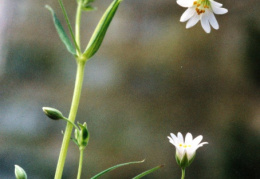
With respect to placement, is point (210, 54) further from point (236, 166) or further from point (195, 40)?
point (236, 166)

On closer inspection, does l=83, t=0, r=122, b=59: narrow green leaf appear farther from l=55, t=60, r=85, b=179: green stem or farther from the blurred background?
the blurred background

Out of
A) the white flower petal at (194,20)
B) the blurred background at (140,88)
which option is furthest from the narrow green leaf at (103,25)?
the blurred background at (140,88)

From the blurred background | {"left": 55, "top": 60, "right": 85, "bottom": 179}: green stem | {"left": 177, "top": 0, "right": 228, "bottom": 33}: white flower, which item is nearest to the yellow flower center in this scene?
{"left": 177, "top": 0, "right": 228, "bottom": 33}: white flower

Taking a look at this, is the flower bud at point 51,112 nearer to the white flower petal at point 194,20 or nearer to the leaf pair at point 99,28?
the leaf pair at point 99,28

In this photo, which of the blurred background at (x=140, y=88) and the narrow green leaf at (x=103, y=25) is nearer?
the narrow green leaf at (x=103, y=25)

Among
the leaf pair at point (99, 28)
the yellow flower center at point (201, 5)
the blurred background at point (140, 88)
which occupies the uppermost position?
the blurred background at point (140, 88)

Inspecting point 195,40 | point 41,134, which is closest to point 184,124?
point 195,40

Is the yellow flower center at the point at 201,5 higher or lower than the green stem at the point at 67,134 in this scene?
higher
